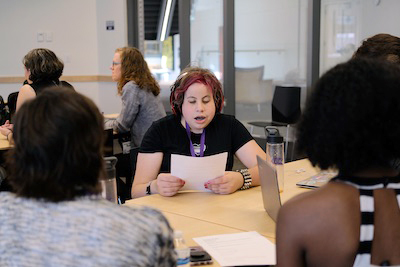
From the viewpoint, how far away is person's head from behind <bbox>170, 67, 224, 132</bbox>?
2.65 meters

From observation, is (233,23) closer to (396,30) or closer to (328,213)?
(396,30)

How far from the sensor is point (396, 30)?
19.7 ft

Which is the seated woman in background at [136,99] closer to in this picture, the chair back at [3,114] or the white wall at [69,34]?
the chair back at [3,114]

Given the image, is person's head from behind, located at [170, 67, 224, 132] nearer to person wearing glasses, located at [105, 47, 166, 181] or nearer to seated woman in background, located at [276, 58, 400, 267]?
seated woman in background, located at [276, 58, 400, 267]

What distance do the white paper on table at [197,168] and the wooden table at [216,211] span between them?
0.06 m

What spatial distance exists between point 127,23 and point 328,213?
252 inches

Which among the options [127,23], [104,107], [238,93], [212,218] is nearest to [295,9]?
[238,93]

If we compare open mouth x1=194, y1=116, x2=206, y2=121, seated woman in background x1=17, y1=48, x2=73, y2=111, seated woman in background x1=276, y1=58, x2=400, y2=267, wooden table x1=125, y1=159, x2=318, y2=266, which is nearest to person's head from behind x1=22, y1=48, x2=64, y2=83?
seated woman in background x1=17, y1=48, x2=73, y2=111

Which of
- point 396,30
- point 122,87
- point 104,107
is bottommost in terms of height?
point 104,107

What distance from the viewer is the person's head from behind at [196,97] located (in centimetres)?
265

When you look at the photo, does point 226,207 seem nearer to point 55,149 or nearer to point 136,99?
point 55,149

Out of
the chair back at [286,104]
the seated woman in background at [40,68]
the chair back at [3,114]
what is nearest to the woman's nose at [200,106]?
the seated woman in background at [40,68]

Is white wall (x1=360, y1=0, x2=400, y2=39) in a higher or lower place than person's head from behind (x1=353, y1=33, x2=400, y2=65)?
higher

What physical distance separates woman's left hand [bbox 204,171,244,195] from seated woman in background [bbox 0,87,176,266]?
1.24 metres
